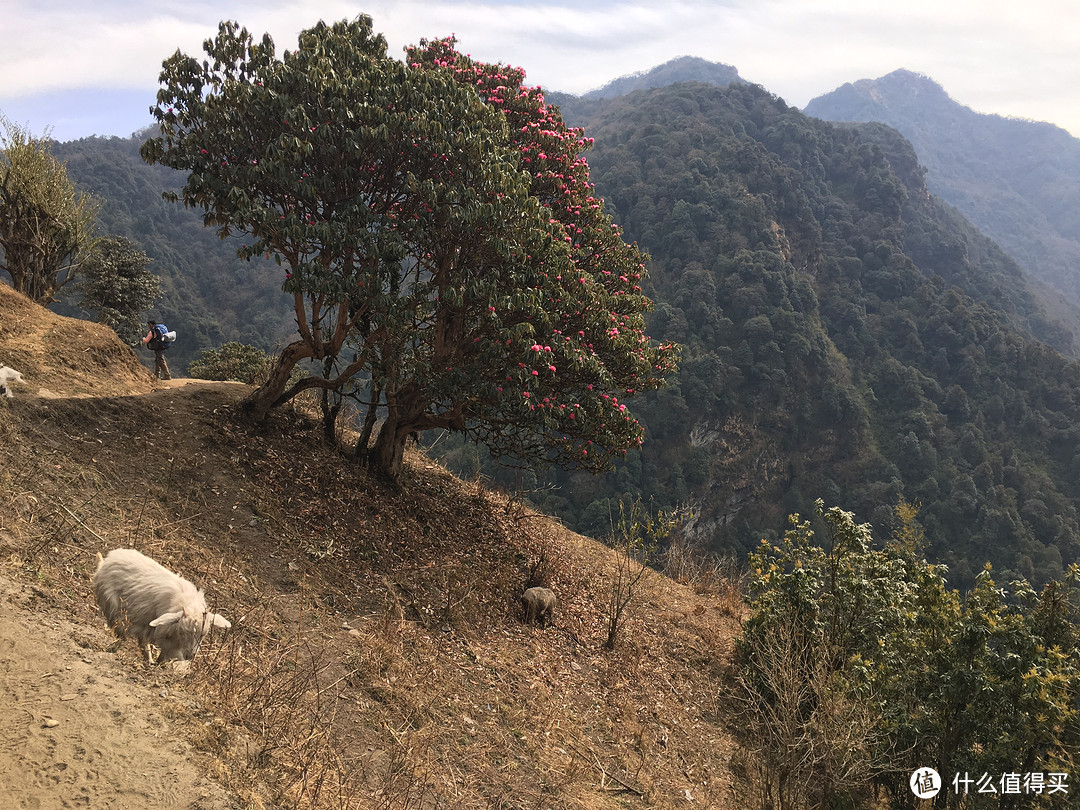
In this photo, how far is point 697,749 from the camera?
317 inches

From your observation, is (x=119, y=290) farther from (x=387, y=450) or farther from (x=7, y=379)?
(x=387, y=450)

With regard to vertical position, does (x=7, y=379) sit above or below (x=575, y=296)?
below

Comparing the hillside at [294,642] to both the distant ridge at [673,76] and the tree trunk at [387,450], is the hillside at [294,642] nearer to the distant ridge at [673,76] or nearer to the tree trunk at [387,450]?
the tree trunk at [387,450]

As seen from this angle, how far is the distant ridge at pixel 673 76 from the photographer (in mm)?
172125

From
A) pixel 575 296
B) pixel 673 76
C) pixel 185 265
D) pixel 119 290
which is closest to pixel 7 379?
pixel 575 296

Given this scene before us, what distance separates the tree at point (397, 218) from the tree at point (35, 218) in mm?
5597

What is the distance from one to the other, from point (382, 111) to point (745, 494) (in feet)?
175

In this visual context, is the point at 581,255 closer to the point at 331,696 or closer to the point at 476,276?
the point at 476,276

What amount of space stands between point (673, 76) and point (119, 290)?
7463 inches

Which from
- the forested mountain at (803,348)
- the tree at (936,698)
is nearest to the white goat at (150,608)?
the tree at (936,698)

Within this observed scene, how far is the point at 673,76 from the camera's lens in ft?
579

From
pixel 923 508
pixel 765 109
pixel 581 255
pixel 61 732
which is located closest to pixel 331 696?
pixel 61 732

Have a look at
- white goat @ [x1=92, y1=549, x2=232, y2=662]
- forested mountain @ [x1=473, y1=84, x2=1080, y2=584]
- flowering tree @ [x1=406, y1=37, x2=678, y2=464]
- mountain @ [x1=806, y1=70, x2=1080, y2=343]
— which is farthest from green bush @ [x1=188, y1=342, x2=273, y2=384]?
mountain @ [x1=806, y1=70, x2=1080, y2=343]

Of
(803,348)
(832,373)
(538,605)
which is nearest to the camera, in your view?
(538,605)
